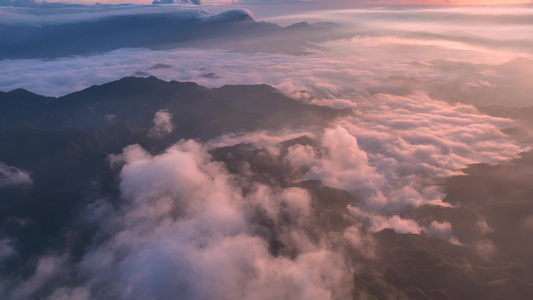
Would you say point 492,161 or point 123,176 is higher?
point 492,161

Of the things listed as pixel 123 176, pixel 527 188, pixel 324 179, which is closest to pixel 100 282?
pixel 123 176

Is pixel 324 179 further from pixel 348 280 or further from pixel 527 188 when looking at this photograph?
pixel 527 188

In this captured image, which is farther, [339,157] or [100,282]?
[339,157]

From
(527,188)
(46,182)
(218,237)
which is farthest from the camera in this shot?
(46,182)

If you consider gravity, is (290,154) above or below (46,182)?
above

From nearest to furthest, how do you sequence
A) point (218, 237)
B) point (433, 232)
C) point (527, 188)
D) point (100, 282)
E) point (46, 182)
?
point (100, 282) → point (218, 237) → point (433, 232) → point (527, 188) → point (46, 182)

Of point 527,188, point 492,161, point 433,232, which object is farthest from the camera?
point 492,161

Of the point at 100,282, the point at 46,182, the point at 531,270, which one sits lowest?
the point at 46,182

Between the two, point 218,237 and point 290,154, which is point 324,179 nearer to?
point 290,154

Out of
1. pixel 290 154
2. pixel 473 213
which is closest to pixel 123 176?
pixel 290 154
